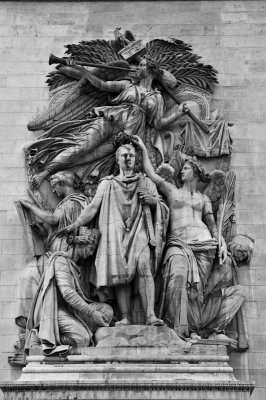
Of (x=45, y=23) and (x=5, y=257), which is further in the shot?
(x=45, y=23)

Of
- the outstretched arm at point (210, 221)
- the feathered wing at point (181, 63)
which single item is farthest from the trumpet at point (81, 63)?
the outstretched arm at point (210, 221)

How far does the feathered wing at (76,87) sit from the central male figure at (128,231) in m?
1.33

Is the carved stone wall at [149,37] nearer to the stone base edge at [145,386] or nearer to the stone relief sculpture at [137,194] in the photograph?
the stone relief sculpture at [137,194]

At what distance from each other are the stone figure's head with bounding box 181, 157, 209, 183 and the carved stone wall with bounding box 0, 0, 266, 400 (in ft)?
2.13

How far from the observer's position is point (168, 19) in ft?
44.5

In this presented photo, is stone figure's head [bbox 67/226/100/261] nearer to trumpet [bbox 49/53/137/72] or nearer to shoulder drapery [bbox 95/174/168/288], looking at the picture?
shoulder drapery [bbox 95/174/168/288]

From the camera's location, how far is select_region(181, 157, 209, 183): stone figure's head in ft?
38.9

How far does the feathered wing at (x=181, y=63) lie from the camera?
12844 mm

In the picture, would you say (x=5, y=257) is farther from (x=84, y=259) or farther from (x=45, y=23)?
(x=45, y=23)

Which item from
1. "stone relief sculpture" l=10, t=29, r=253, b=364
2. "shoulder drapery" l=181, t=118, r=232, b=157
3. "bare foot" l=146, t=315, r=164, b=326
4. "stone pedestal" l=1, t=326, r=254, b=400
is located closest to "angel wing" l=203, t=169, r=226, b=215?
"stone relief sculpture" l=10, t=29, r=253, b=364

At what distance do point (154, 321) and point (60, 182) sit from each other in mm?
2663

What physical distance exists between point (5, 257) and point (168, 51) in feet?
14.1

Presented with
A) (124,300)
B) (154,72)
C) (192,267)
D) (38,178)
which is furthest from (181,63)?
(124,300)

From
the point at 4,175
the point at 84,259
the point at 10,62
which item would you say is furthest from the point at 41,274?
the point at 10,62
